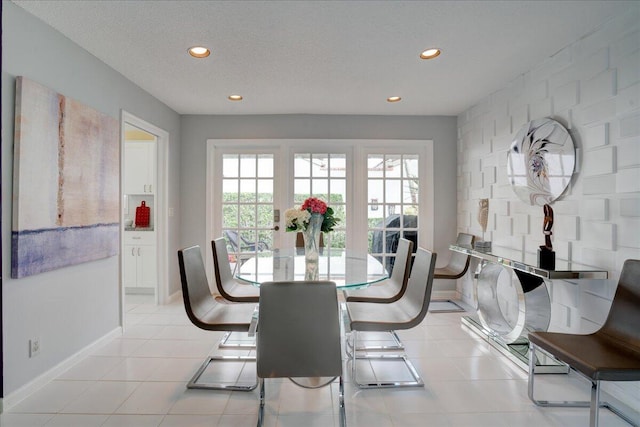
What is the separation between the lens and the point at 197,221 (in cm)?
441

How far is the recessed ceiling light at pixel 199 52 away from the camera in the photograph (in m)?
2.56

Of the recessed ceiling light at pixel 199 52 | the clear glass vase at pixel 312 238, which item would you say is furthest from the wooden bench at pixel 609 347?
the recessed ceiling light at pixel 199 52

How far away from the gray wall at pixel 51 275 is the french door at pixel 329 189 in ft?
4.92

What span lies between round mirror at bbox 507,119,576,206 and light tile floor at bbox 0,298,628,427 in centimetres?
131

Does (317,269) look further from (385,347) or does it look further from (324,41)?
(324,41)

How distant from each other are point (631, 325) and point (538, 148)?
142cm

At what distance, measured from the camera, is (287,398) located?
210cm

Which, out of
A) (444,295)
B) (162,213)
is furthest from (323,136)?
(444,295)

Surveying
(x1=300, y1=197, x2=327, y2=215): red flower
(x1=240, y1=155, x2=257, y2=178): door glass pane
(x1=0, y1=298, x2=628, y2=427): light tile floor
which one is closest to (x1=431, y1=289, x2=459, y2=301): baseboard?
(x1=0, y1=298, x2=628, y2=427): light tile floor

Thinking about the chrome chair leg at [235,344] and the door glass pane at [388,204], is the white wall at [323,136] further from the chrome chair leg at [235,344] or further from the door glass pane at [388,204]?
the chrome chair leg at [235,344]

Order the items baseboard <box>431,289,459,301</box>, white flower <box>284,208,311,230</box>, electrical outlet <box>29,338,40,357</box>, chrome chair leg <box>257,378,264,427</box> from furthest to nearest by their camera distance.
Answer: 1. baseboard <box>431,289,459,301</box>
2. white flower <box>284,208,311,230</box>
3. electrical outlet <box>29,338,40,357</box>
4. chrome chair leg <box>257,378,264,427</box>

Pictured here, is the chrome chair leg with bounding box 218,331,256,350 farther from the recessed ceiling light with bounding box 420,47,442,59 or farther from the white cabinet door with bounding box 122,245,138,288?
the recessed ceiling light with bounding box 420,47,442,59

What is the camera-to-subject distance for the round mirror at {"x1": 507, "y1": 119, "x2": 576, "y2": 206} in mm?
2467

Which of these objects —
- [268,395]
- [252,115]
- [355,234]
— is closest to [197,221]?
[252,115]
